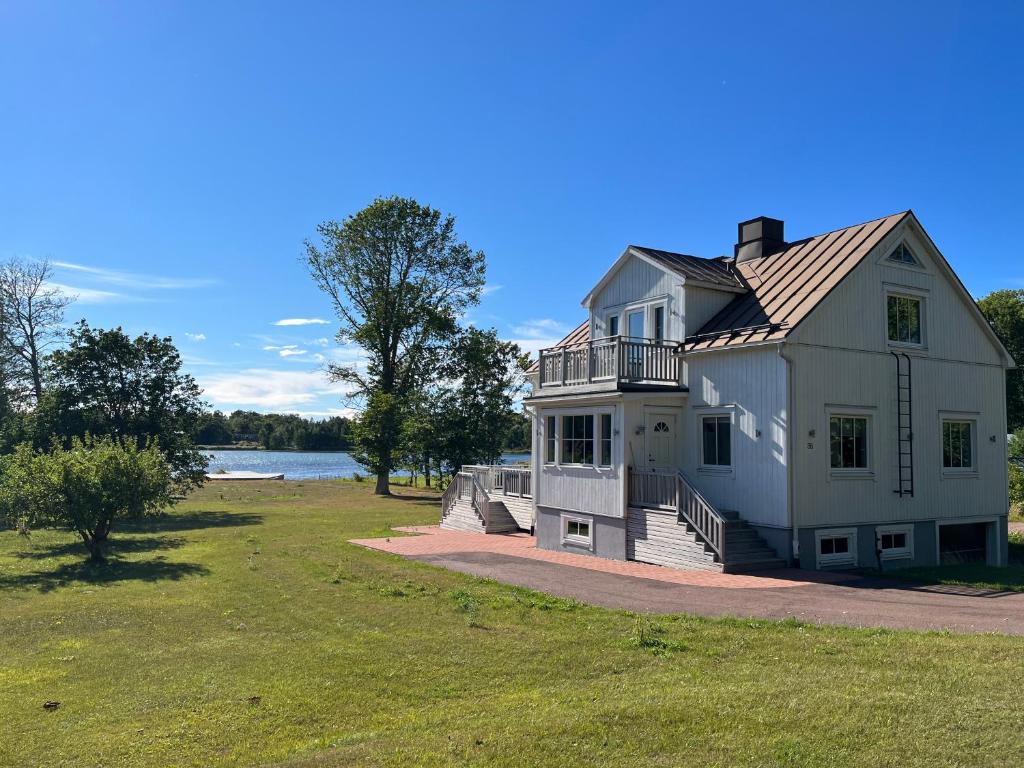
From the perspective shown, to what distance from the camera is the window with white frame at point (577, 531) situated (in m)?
19.6

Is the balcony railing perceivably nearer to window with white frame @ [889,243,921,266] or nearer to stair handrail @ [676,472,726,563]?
stair handrail @ [676,472,726,563]

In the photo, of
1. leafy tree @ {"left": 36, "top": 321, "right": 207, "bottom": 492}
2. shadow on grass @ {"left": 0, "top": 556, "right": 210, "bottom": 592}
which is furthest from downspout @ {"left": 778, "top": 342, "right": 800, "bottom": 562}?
leafy tree @ {"left": 36, "top": 321, "right": 207, "bottom": 492}

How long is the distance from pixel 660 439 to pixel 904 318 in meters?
6.91

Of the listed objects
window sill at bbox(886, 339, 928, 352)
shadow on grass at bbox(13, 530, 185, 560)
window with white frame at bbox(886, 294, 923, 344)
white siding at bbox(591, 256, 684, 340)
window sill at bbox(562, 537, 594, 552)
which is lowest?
shadow on grass at bbox(13, 530, 185, 560)

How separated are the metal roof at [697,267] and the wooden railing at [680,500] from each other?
5.34m

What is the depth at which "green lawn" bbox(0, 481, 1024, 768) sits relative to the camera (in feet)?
19.1

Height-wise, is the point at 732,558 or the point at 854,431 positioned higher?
the point at 854,431

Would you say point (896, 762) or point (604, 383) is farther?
point (604, 383)

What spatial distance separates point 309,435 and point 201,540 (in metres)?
110

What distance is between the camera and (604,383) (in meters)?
18.9

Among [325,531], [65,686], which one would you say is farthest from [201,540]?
[65,686]

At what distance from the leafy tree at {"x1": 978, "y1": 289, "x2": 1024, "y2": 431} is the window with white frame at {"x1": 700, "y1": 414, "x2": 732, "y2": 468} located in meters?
28.6

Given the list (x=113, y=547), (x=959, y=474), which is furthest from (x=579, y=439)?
(x=113, y=547)

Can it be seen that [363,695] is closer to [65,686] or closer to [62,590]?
[65,686]
